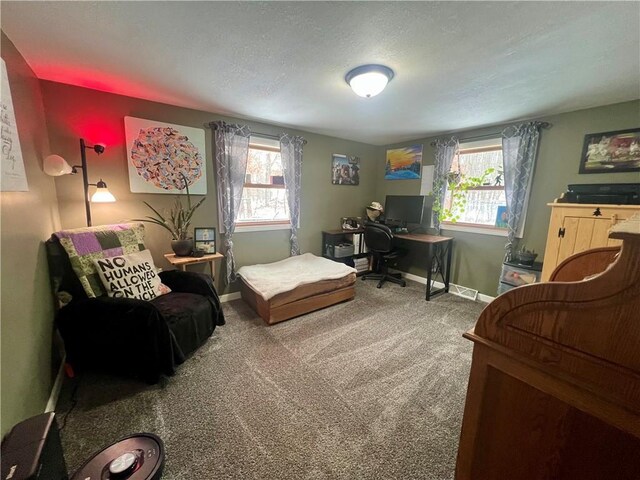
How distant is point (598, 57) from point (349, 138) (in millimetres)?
2676

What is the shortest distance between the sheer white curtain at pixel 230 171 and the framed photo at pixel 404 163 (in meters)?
2.35

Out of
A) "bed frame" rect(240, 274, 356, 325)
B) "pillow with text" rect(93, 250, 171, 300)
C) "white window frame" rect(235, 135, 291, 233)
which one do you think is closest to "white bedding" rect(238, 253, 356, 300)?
"bed frame" rect(240, 274, 356, 325)

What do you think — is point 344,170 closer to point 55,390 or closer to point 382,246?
point 382,246

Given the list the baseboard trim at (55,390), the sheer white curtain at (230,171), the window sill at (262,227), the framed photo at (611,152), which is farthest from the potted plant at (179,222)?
the framed photo at (611,152)

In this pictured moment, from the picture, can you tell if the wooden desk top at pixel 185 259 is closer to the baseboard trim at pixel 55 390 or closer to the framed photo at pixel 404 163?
the baseboard trim at pixel 55 390

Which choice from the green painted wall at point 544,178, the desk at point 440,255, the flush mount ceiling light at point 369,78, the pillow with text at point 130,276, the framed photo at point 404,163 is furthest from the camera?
the framed photo at point 404,163

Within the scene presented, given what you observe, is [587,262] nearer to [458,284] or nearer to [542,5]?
[542,5]

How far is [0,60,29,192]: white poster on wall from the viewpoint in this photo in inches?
46.6

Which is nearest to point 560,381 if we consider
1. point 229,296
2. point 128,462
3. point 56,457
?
point 128,462

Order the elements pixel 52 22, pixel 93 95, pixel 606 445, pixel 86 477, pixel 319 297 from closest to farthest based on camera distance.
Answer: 1. pixel 606 445
2. pixel 86 477
3. pixel 52 22
4. pixel 93 95
5. pixel 319 297

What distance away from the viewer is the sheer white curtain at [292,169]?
3221 millimetres

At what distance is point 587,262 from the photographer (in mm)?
1066

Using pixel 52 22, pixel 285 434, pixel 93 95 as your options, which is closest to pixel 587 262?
pixel 285 434

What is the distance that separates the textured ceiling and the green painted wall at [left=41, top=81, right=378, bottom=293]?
0.52 feet
